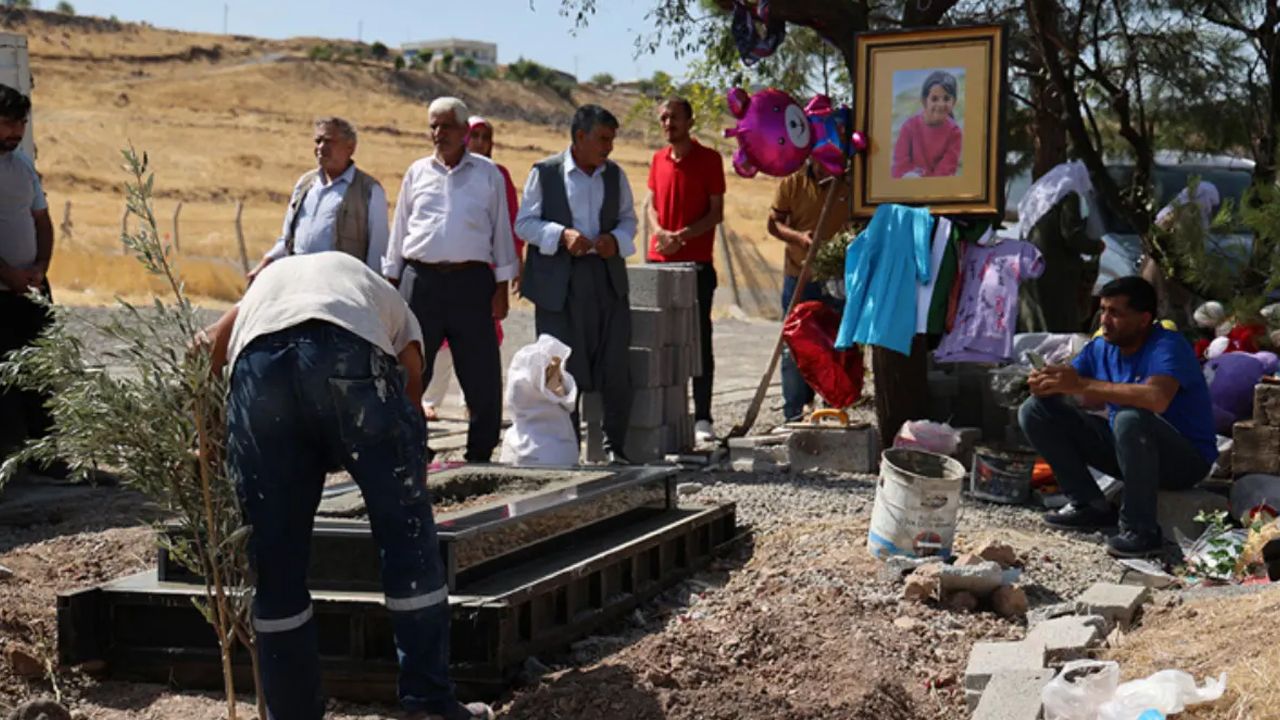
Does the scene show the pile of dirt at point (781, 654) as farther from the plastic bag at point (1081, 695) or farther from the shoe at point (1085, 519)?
the shoe at point (1085, 519)

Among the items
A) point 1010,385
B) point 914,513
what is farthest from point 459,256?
point 1010,385

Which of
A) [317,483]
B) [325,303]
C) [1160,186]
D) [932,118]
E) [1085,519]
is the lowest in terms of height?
[1085,519]

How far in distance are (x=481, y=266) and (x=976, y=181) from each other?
2.75 meters

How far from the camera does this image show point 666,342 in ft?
29.8

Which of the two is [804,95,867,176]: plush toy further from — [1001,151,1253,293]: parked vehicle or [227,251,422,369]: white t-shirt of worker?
[227,251,422,369]: white t-shirt of worker

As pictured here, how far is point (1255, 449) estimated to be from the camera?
24.9 ft

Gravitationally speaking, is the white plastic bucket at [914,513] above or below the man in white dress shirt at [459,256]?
below

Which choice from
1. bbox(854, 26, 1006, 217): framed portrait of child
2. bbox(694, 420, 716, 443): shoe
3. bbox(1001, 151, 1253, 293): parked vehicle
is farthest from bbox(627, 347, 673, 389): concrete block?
bbox(1001, 151, 1253, 293): parked vehicle

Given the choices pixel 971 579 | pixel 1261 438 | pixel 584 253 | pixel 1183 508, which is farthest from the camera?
pixel 584 253

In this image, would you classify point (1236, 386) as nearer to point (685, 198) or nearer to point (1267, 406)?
point (1267, 406)

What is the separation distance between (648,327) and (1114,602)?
155 inches

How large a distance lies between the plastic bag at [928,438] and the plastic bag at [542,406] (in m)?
1.79

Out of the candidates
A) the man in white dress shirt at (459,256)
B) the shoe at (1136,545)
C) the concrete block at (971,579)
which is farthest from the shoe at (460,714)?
the man in white dress shirt at (459,256)

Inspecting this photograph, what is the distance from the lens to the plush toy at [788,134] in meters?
8.91
